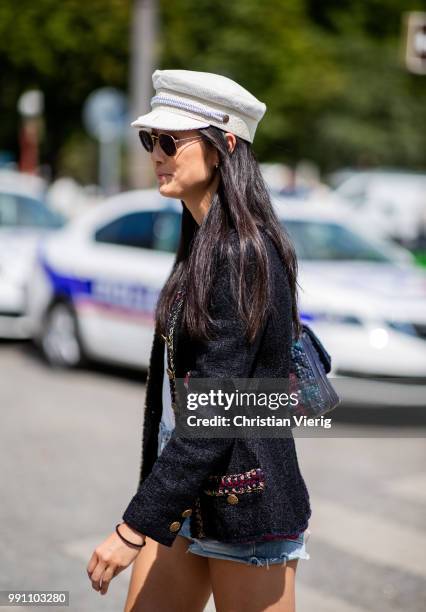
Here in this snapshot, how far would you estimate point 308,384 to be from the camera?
99.7 inches

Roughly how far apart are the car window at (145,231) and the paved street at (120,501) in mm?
1207

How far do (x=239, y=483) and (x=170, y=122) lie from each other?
830 millimetres

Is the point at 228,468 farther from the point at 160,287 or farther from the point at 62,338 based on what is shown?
the point at 62,338

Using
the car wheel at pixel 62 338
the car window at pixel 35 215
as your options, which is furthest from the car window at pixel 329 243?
the car window at pixel 35 215

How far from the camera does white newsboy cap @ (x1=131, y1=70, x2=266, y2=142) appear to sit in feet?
8.13

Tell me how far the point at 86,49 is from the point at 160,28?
1.91 meters

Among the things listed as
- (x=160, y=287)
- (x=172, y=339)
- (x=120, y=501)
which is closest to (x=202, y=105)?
(x=172, y=339)

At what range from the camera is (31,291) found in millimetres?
9906

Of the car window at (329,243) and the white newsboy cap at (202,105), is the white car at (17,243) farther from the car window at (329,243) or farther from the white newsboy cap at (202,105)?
the white newsboy cap at (202,105)

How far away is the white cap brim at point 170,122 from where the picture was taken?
8.14 ft

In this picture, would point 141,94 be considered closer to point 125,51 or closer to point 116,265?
point 116,265

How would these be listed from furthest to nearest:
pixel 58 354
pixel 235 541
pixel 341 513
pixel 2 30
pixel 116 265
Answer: pixel 2 30 → pixel 58 354 → pixel 116 265 → pixel 341 513 → pixel 235 541

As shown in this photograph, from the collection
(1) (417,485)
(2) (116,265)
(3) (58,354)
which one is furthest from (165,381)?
(3) (58,354)

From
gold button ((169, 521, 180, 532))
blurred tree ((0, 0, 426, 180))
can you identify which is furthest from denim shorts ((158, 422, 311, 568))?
blurred tree ((0, 0, 426, 180))
